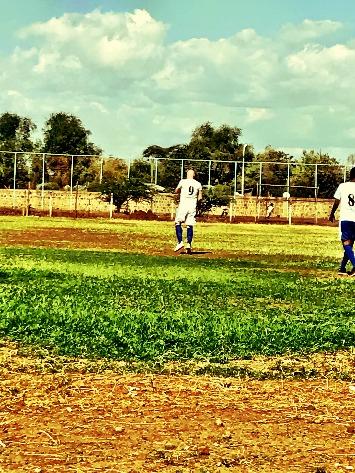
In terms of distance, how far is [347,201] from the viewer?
16.0 meters

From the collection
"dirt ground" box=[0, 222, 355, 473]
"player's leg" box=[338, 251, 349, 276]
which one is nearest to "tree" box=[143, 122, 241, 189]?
"player's leg" box=[338, 251, 349, 276]

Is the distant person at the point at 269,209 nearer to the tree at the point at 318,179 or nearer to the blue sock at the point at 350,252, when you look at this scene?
the tree at the point at 318,179

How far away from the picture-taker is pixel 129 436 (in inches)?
197

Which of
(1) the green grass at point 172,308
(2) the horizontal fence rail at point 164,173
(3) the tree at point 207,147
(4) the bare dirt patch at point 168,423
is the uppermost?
(3) the tree at point 207,147

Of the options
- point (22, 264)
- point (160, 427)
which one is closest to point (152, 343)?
point (160, 427)

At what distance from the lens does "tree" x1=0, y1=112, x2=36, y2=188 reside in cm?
6738

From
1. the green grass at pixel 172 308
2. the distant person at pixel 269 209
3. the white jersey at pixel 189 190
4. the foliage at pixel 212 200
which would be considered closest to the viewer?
the green grass at pixel 172 308

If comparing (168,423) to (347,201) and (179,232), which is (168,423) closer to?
(347,201)

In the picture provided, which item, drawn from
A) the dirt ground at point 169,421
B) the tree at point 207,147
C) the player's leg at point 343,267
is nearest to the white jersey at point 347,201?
the player's leg at point 343,267

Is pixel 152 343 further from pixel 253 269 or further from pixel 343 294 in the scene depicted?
pixel 253 269

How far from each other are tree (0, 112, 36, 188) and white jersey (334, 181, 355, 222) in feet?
169

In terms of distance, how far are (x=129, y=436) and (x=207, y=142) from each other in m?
88.4

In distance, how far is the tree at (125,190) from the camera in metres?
60.2

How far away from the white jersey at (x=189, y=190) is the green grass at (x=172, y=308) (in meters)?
3.98
